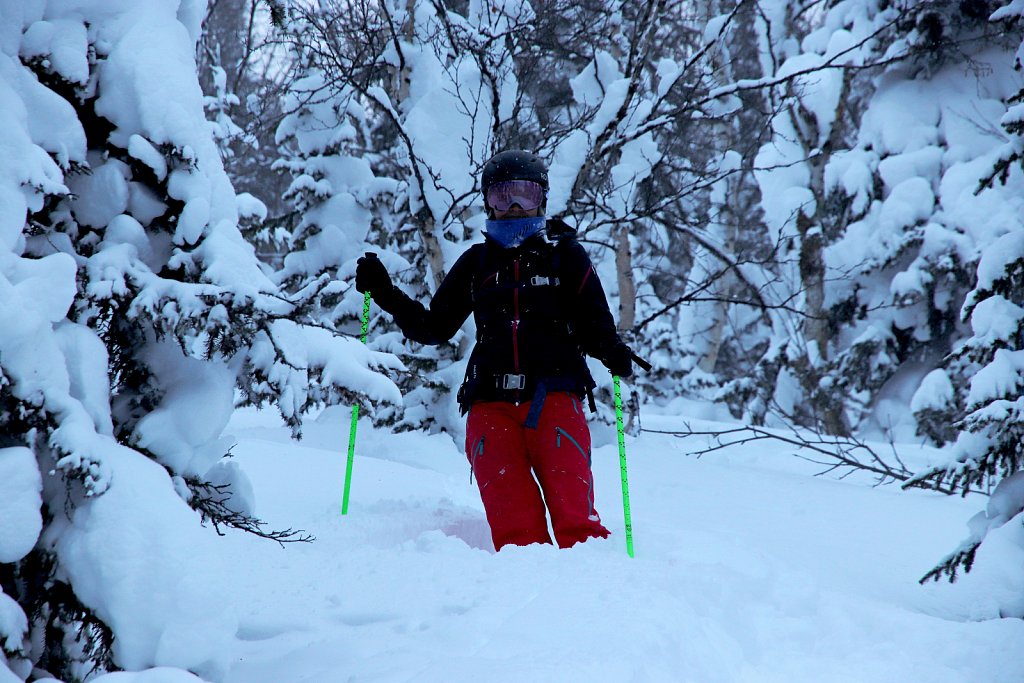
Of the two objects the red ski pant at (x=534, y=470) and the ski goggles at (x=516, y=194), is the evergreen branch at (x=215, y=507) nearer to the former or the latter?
the red ski pant at (x=534, y=470)

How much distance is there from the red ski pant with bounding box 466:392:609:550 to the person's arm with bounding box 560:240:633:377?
0.34 m

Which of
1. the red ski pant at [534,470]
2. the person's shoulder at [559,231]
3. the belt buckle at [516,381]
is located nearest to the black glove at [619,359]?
the red ski pant at [534,470]

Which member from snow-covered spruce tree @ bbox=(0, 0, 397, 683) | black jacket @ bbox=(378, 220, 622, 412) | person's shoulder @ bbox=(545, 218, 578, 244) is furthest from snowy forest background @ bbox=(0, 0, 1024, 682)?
Result: person's shoulder @ bbox=(545, 218, 578, 244)

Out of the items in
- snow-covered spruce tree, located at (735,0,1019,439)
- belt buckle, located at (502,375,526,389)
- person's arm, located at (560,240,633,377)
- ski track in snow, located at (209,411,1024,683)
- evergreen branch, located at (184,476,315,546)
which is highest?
snow-covered spruce tree, located at (735,0,1019,439)

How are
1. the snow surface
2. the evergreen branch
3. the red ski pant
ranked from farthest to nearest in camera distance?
the red ski pant → the evergreen branch → the snow surface

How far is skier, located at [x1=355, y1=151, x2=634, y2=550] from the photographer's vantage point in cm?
405

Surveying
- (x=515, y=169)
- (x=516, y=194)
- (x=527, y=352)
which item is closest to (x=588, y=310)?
(x=527, y=352)

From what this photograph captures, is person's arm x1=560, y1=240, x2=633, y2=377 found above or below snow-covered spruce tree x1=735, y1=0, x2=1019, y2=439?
below

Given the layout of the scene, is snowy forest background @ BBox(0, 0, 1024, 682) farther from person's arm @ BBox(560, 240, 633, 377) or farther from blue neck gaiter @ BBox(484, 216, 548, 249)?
person's arm @ BBox(560, 240, 633, 377)

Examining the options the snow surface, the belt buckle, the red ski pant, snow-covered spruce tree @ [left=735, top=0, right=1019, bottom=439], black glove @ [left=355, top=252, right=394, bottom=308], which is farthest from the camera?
snow-covered spruce tree @ [left=735, top=0, right=1019, bottom=439]

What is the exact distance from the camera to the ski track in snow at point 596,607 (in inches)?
102

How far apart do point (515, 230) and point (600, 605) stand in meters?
2.21

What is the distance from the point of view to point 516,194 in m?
4.41

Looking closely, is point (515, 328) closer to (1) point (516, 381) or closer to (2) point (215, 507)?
(1) point (516, 381)
